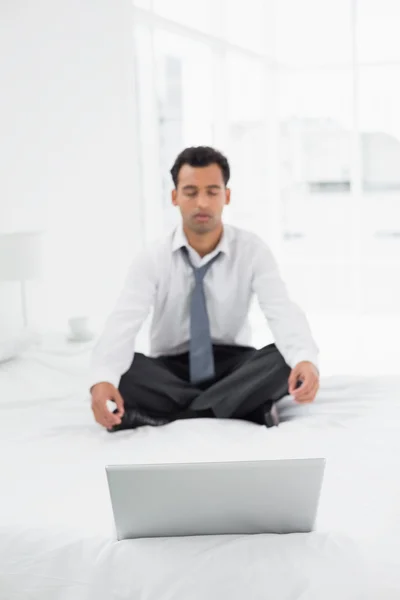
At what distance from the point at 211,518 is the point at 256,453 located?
487 millimetres

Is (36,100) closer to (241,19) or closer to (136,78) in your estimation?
(136,78)

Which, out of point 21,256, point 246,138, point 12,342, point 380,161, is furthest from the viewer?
point 380,161

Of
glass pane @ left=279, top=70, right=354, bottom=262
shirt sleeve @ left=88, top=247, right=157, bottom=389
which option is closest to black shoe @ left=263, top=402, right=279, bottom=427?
shirt sleeve @ left=88, top=247, right=157, bottom=389

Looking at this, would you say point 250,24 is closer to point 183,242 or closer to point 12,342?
point 12,342

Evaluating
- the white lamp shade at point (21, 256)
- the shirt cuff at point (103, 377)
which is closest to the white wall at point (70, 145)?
the white lamp shade at point (21, 256)

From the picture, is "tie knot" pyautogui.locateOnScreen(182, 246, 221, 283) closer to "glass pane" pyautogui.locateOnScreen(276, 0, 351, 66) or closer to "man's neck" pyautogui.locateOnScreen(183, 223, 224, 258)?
"man's neck" pyautogui.locateOnScreen(183, 223, 224, 258)

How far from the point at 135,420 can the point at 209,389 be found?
20cm

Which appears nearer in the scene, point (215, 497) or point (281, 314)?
point (215, 497)

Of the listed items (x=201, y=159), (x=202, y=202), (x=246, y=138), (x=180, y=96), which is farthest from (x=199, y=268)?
(x=246, y=138)

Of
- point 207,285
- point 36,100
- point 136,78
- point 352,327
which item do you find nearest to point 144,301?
point 207,285

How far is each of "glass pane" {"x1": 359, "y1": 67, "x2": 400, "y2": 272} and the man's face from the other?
4236mm

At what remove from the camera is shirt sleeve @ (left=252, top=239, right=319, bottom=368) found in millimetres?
2203

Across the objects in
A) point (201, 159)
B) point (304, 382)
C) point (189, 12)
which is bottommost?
point (304, 382)

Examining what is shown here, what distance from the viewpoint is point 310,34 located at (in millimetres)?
6379
